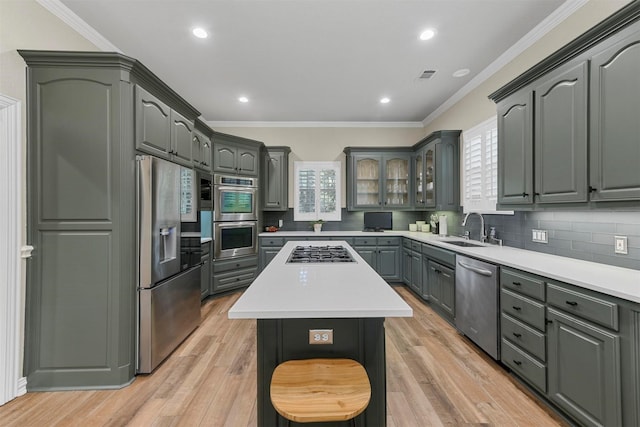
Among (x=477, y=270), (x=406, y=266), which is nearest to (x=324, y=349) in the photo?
(x=477, y=270)

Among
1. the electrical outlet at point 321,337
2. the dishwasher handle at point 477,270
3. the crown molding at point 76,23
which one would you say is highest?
the crown molding at point 76,23

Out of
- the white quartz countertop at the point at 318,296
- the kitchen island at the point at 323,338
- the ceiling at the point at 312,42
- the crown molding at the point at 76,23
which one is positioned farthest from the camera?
the ceiling at the point at 312,42

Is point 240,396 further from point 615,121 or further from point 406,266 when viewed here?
point 406,266

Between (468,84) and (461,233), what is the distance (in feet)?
6.62

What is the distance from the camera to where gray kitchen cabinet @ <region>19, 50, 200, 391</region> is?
205cm

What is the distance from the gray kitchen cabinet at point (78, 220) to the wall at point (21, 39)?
43 millimetres

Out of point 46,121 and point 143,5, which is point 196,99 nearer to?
point 143,5

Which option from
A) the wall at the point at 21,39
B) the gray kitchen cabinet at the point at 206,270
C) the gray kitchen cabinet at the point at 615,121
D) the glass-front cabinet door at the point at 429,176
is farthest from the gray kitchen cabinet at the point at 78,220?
the glass-front cabinet door at the point at 429,176

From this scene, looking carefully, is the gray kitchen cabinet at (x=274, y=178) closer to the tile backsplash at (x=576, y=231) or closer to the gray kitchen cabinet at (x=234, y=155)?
the gray kitchen cabinet at (x=234, y=155)

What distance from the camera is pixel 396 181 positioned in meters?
5.08

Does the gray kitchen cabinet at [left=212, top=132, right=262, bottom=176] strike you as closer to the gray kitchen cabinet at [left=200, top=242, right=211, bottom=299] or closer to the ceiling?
the ceiling

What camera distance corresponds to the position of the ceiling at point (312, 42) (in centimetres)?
232

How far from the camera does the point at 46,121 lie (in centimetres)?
206

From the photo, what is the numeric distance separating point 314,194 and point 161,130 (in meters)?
3.16
